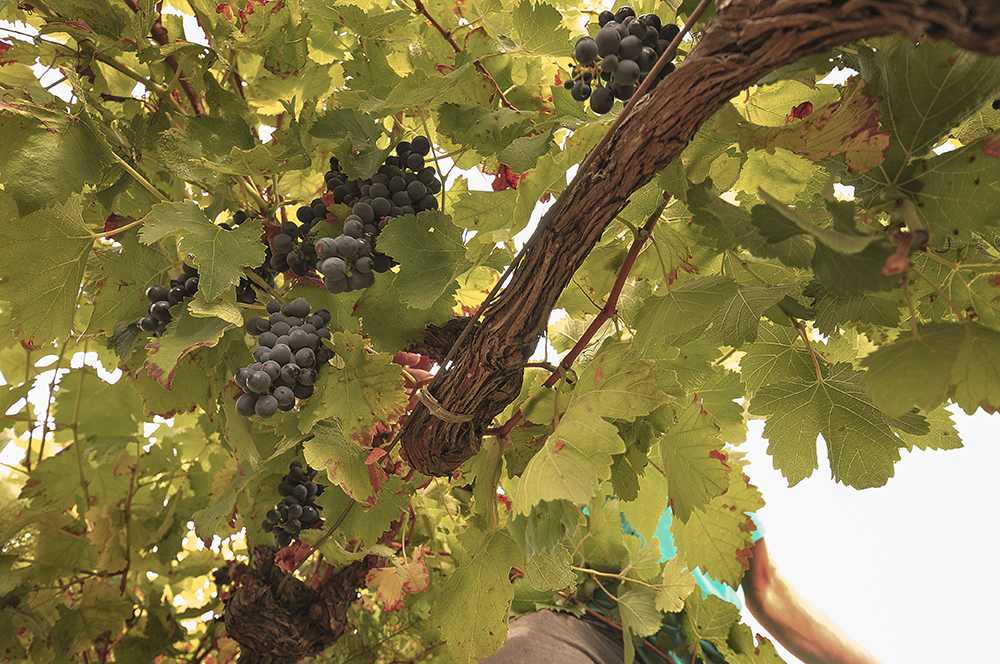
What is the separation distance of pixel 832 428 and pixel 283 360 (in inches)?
23.1

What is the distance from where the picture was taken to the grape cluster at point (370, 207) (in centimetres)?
62

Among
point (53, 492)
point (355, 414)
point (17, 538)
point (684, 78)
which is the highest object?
point (684, 78)

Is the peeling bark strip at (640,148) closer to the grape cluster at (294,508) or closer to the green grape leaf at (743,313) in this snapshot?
the green grape leaf at (743,313)

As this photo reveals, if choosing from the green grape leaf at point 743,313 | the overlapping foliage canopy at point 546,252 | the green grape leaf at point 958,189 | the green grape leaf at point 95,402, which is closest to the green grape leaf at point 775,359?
the overlapping foliage canopy at point 546,252

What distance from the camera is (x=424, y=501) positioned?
4.11 ft

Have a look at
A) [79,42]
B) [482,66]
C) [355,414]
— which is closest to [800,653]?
[355,414]

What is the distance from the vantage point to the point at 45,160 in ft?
2.00

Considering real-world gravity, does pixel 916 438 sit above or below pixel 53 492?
above

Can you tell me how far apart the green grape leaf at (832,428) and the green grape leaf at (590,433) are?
16cm

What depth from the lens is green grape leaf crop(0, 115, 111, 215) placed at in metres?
0.59

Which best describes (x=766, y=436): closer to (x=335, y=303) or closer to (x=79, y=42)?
(x=335, y=303)

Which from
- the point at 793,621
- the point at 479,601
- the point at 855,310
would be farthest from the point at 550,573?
the point at 793,621

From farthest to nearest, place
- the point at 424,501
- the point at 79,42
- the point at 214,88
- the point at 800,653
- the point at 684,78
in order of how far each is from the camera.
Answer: the point at 800,653, the point at 424,501, the point at 214,88, the point at 79,42, the point at 684,78

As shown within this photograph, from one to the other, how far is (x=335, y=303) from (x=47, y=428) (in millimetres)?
751
